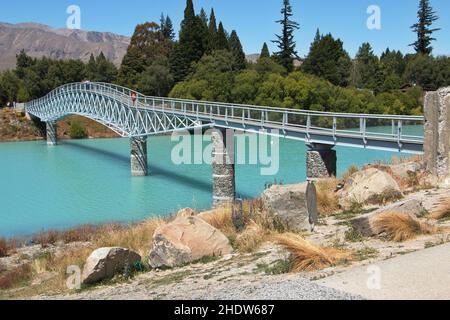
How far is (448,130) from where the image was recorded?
13633 mm

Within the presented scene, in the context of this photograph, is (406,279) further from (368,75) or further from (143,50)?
(143,50)

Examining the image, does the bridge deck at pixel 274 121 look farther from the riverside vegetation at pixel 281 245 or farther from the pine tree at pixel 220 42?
the pine tree at pixel 220 42

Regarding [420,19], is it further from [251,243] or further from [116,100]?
[251,243]

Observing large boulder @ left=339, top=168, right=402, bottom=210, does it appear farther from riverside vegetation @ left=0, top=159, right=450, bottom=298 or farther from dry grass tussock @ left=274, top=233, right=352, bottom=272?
dry grass tussock @ left=274, top=233, right=352, bottom=272

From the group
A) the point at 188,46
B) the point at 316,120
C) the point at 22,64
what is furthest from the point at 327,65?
the point at 316,120

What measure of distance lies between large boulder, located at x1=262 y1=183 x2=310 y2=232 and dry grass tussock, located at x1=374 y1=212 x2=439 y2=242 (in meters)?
2.11

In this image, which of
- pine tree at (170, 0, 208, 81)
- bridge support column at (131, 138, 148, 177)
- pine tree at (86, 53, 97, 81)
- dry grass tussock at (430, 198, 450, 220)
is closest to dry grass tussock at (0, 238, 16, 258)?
dry grass tussock at (430, 198, 450, 220)

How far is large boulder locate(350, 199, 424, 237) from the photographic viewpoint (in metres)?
9.25

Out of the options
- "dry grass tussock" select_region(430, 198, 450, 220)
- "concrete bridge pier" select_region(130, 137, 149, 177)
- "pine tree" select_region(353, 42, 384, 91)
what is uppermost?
"pine tree" select_region(353, 42, 384, 91)

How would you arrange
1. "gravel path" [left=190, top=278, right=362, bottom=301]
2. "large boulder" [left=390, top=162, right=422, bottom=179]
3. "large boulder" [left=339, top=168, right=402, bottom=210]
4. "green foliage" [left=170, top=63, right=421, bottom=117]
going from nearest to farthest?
"gravel path" [left=190, top=278, right=362, bottom=301]
"large boulder" [left=339, top=168, right=402, bottom=210]
"large boulder" [left=390, top=162, right=422, bottom=179]
"green foliage" [left=170, top=63, right=421, bottom=117]

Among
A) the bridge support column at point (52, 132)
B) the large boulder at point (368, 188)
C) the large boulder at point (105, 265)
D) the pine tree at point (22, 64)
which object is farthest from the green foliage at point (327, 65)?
the large boulder at point (105, 265)

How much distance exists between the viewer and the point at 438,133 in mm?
13930

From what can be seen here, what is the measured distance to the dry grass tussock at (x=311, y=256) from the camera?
7598 millimetres
